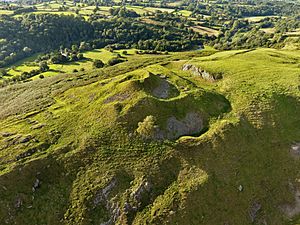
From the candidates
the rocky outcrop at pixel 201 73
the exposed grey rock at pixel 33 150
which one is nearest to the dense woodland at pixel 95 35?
the rocky outcrop at pixel 201 73

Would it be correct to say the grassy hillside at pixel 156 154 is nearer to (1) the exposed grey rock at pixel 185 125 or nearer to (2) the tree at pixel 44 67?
(1) the exposed grey rock at pixel 185 125

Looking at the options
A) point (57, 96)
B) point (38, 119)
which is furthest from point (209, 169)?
point (57, 96)

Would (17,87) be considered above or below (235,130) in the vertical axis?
below

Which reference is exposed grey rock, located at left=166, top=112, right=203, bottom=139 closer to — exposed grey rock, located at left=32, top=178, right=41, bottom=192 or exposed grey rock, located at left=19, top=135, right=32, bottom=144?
exposed grey rock, located at left=32, top=178, right=41, bottom=192

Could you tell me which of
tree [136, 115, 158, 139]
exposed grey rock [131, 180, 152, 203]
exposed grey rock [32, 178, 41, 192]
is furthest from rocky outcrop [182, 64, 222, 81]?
exposed grey rock [32, 178, 41, 192]

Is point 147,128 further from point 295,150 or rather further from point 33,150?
point 295,150

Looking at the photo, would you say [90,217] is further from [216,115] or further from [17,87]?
[17,87]

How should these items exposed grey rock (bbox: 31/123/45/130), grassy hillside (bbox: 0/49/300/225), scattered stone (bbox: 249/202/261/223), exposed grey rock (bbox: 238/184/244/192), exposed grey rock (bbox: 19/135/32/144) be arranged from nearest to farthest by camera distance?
grassy hillside (bbox: 0/49/300/225) < scattered stone (bbox: 249/202/261/223) < exposed grey rock (bbox: 238/184/244/192) < exposed grey rock (bbox: 19/135/32/144) < exposed grey rock (bbox: 31/123/45/130)
